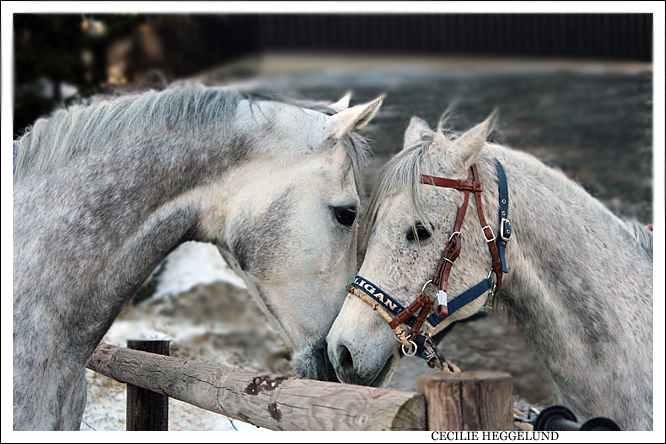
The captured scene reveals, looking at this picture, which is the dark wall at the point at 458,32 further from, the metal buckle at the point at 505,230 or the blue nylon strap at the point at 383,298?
the blue nylon strap at the point at 383,298

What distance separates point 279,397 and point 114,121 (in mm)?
1337

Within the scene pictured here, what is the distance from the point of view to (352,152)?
2.20 m

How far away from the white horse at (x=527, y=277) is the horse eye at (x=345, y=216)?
9 centimetres

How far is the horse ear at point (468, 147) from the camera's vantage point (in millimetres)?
1908

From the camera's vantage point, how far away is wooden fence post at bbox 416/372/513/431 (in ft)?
3.95

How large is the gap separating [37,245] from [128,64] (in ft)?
8.54

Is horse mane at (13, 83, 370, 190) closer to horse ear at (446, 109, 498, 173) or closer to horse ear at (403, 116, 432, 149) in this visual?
horse ear at (403, 116, 432, 149)

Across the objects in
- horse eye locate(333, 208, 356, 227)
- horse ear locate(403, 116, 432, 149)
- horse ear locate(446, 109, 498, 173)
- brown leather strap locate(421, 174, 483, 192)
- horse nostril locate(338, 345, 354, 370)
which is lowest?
horse nostril locate(338, 345, 354, 370)

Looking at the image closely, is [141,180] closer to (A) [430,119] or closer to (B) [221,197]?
(B) [221,197]

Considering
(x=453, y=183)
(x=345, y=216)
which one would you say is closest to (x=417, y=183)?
(x=453, y=183)

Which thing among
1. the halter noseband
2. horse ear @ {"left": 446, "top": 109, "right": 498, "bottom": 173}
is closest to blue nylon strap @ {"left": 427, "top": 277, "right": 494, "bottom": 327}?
the halter noseband

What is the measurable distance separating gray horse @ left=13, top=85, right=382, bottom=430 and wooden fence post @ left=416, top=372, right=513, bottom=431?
3.06 ft

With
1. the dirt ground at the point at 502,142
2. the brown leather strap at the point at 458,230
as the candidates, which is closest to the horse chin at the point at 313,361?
the brown leather strap at the point at 458,230

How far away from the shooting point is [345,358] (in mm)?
1898
